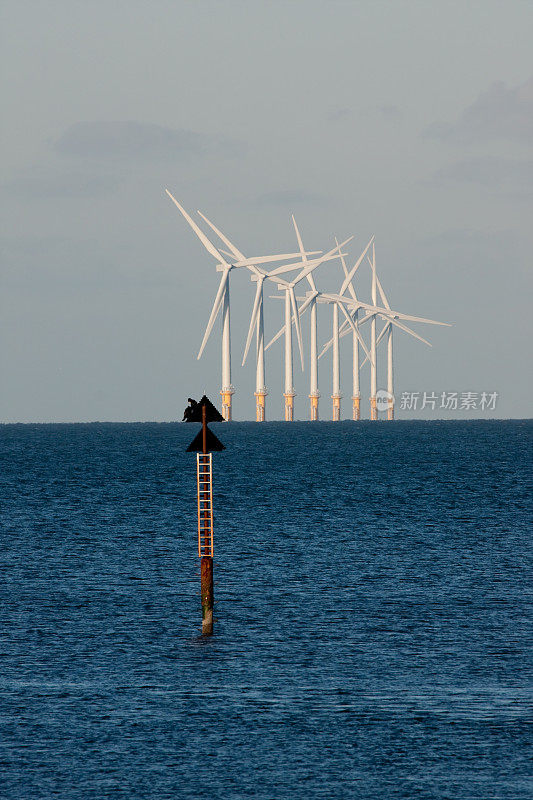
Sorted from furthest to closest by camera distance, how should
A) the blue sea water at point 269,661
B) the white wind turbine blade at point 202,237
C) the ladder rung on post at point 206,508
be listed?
the white wind turbine blade at point 202,237, the ladder rung on post at point 206,508, the blue sea water at point 269,661

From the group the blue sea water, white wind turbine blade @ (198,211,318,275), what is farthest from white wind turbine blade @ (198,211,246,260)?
Answer: the blue sea water

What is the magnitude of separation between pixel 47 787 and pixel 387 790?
689cm

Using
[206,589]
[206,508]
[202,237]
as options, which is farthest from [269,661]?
[202,237]

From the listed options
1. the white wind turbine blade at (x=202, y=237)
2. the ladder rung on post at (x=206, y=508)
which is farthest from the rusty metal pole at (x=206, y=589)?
the white wind turbine blade at (x=202, y=237)

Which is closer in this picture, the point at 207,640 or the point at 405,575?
the point at 207,640

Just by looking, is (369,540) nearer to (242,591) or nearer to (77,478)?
(242,591)

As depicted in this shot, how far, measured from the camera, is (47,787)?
2467 centimetres

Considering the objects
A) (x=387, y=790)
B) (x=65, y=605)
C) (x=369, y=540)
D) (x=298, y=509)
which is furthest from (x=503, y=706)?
(x=298, y=509)

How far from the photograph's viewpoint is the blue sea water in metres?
25.8

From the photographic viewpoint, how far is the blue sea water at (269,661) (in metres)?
25.8

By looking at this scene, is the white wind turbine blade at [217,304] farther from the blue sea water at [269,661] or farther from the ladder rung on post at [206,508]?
the ladder rung on post at [206,508]

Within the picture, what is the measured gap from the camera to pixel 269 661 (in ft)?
118

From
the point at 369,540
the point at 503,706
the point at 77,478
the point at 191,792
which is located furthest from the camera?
the point at 77,478

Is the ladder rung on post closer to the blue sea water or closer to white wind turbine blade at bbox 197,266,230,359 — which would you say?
the blue sea water
